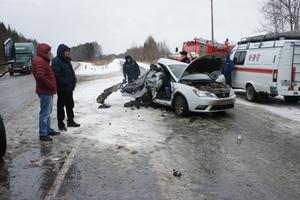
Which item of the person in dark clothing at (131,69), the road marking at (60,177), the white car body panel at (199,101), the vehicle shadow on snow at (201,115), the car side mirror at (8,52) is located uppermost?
the car side mirror at (8,52)

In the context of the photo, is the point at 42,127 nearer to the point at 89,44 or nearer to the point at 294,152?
the point at 294,152

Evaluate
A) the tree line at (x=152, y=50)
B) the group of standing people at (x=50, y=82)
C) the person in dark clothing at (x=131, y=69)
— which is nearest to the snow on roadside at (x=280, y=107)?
the person in dark clothing at (x=131, y=69)

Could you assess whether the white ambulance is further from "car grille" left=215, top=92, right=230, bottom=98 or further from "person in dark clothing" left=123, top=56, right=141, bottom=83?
"person in dark clothing" left=123, top=56, right=141, bottom=83

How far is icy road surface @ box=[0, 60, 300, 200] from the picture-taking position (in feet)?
15.5

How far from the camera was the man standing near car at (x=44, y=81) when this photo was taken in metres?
7.06

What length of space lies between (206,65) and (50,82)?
17.6 ft

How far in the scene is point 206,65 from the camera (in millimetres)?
10961

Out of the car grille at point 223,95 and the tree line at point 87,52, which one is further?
the tree line at point 87,52

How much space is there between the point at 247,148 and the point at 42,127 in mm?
4128

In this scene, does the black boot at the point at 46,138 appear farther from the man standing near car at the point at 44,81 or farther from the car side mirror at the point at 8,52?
the car side mirror at the point at 8,52

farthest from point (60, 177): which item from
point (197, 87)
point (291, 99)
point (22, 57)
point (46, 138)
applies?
point (22, 57)

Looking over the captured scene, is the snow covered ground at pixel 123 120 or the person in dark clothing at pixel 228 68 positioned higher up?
the person in dark clothing at pixel 228 68

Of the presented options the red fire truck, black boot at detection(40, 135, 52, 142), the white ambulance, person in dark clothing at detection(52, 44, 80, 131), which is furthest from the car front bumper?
the red fire truck

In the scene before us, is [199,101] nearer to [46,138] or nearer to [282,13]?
[46,138]
